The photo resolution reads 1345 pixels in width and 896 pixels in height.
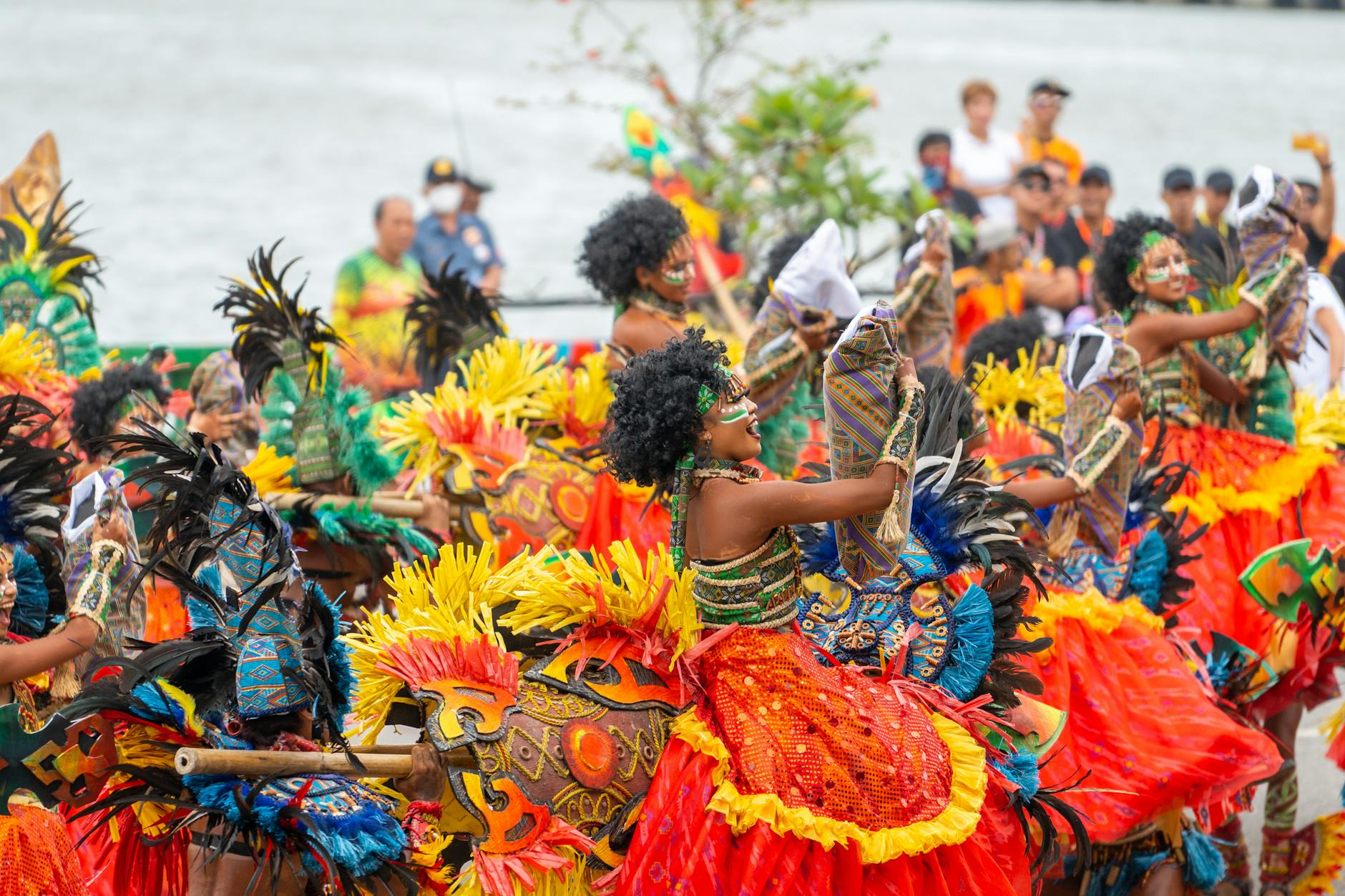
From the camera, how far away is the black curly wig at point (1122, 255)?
6543 mm

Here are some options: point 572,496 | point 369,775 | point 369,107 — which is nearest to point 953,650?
point 369,775

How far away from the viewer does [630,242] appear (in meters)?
6.44

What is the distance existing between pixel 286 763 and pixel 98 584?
2.61ft

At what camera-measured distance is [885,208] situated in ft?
36.2

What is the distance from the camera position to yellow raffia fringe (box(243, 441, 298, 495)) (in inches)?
219

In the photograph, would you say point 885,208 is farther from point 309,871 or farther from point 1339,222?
point 1339,222

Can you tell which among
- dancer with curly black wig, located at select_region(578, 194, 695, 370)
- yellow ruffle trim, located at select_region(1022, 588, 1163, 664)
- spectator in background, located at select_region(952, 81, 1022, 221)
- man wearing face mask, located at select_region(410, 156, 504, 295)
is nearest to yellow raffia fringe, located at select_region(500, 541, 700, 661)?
yellow ruffle trim, located at select_region(1022, 588, 1163, 664)

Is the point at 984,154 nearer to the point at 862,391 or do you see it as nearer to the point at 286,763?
the point at 862,391

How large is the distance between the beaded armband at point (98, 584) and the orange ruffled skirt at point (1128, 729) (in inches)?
100

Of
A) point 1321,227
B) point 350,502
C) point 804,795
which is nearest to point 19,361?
point 350,502

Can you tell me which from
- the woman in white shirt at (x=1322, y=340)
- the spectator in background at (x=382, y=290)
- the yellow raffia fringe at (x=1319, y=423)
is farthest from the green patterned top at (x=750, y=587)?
the spectator in background at (x=382, y=290)

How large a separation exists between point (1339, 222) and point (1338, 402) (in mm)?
19206

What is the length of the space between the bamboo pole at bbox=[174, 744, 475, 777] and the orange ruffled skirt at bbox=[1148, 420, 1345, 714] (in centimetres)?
337

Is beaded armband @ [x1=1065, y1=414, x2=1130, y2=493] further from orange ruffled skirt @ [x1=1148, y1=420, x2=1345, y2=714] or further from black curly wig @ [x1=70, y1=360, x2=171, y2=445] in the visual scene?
black curly wig @ [x1=70, y1=360, x2=171, y2=445]
